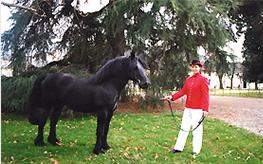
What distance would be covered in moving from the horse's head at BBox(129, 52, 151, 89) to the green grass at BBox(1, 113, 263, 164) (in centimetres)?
139

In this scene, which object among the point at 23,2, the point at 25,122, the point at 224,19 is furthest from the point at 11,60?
the point at 224,19

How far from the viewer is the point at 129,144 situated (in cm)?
846

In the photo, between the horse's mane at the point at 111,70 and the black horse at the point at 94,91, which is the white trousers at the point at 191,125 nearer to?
the black horse at the point at 94,91

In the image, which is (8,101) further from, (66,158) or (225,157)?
(225,157)

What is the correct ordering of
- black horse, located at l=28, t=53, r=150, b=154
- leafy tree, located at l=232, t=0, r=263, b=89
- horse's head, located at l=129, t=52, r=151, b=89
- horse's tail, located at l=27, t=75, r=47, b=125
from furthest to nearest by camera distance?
leafy tree, located at l=232, t=0, r=263, b=89 < horse's tail, located at l=27, t=75, r=47, b=125 < black horse, located at l=28, t=53, r=150, b=154 < horse's head, located at l=129, t=52, r=151, b=89

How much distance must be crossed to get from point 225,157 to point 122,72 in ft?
8.69

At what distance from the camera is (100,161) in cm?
671

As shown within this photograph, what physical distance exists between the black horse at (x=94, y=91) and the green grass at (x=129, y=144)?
51 centimetres

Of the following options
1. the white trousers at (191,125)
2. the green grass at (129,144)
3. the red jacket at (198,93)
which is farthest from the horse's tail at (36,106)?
the red jacket at (198,93)

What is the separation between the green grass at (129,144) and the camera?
7004mm

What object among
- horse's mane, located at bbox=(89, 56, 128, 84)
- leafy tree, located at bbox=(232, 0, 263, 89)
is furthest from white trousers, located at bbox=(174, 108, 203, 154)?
leafy tree, located at bbox=(232, 0, 263, 89)

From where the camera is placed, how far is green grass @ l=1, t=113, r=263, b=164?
700 centimetres

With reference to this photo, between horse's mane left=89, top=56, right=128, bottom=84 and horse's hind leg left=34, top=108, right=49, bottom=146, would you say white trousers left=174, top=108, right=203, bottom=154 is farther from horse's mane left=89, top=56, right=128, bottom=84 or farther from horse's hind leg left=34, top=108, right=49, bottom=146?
horse's hind leg left=34, top=108, right=49, bottom=146

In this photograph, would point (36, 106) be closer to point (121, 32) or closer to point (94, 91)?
point (94, 91)
